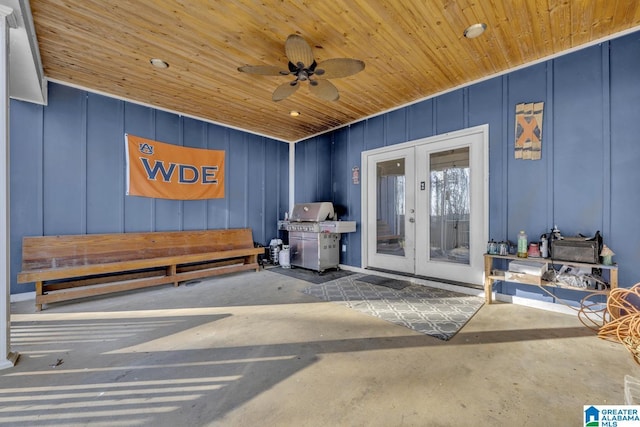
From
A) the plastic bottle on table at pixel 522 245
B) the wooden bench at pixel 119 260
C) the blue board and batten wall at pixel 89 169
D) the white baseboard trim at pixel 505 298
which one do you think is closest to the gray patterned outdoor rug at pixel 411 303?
the white baseboard trim at pixel 505 298

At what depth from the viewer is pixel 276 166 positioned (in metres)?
6.46

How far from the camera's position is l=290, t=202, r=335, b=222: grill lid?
17.2 feet

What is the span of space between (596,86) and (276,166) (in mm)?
5346

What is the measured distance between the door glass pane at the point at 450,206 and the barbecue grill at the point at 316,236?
156cm

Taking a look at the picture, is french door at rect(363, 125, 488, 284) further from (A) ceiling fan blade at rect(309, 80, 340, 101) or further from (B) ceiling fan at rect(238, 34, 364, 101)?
(B) ceiling fan at rect(238, 34, 364, 101)

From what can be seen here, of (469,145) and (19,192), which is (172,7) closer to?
(19,192)

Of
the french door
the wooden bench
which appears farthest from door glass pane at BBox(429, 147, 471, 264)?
the wooden bench

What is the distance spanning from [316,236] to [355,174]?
1.45 metres

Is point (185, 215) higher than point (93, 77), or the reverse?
point (93, 77)

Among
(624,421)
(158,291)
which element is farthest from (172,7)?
(624,421)

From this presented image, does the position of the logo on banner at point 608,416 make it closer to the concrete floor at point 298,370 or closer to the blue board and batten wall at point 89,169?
the concrete floor at point 298,370

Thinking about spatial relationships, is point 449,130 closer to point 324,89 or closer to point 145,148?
point 324,89

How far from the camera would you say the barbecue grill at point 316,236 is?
5.09m

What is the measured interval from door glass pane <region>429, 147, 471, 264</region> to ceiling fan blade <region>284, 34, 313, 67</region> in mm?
2544
